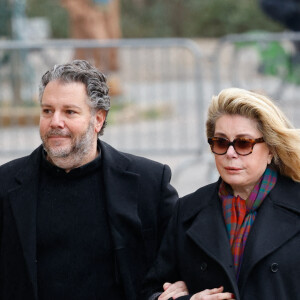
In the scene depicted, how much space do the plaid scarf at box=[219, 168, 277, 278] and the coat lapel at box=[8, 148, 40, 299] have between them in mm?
747

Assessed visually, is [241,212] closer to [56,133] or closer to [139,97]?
[56,133]

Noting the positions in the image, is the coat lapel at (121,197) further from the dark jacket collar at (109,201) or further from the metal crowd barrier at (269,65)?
the metal crowd barrier at (269,65)

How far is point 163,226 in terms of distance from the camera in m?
3.63

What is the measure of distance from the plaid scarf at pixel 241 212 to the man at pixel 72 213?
0.51 m

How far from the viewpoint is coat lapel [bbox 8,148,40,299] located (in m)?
3.40

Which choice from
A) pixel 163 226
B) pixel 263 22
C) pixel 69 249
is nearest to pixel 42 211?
A: pixel 69 249

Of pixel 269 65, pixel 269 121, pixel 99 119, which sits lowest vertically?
pixel 269 121

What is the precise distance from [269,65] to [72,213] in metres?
6.75

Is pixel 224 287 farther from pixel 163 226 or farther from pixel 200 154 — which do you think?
pixel 200 154

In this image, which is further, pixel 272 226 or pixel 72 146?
pixel 72 146

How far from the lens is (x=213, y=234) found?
122 inches

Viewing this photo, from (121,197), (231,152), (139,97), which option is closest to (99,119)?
(121,197)

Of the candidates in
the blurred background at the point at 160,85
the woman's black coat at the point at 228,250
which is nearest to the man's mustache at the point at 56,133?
the woman's black coat at the point at 228,250

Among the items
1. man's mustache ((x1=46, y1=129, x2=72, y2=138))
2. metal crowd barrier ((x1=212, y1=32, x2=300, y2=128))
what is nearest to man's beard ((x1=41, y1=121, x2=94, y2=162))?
man's mustache ((x1=46, y1=129, x2=72, y2=138))
